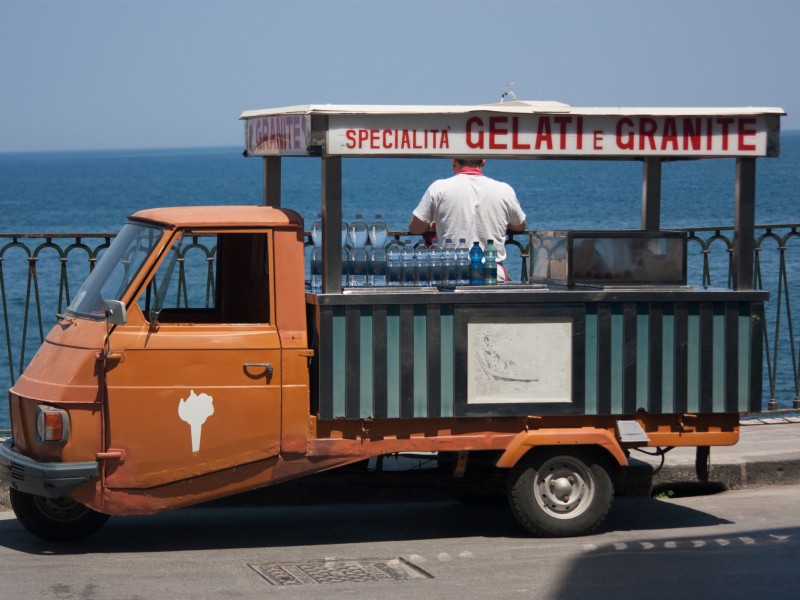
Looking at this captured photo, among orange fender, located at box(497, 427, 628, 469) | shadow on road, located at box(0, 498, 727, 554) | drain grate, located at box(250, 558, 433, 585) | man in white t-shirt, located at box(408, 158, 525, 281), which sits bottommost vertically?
shadow on road, located at box(0, 498, 727, 554)

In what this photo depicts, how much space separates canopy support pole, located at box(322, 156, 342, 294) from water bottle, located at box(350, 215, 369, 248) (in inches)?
20.6

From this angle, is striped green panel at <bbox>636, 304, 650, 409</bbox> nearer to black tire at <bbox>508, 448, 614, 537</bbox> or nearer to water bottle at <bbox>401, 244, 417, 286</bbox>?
black tire at <bbox>508, 448, 614, 537</bbox>

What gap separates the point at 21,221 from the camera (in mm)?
79312

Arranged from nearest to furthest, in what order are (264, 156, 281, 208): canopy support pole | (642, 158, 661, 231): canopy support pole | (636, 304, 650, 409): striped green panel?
1. (636, 304, 650, 409): striped green panel
2. (264, 156, 281, 208): canopy support pole
3. (642, 158, 661, 231): canopy support pole

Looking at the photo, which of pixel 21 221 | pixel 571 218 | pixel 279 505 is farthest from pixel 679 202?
pixel 279 505

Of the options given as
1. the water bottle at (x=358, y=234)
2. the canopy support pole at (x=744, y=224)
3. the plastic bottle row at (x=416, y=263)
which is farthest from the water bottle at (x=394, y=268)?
the canopy support pole at (x=744, y=224)

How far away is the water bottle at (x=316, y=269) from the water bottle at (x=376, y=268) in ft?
0.95

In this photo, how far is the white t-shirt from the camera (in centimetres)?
828

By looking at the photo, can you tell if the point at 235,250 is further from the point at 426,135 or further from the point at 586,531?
the point at 586,531

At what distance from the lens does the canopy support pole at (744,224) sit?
719 centimetres

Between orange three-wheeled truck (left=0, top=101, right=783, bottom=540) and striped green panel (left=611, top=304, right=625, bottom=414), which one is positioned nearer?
orange three-wheeled truck (left=0, top=101, right=783, bottom=540)

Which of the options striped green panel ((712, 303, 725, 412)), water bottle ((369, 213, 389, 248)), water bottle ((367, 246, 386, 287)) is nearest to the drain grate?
water bottle ((367, 246, 386, 287))

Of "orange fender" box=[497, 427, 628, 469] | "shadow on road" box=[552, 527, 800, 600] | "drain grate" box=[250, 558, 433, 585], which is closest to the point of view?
"shadow on road" box=[552, 527, 800, 600]

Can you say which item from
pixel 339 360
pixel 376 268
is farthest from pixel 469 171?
pixel 339 360
